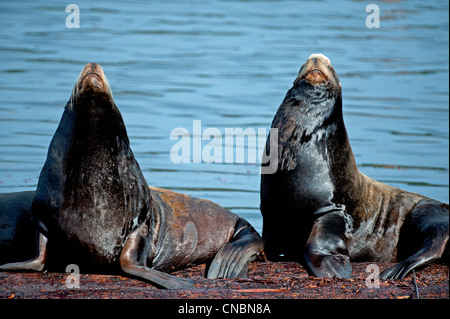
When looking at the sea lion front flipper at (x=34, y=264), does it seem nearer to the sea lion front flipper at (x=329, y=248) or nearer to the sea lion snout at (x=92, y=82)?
the sea lion snout at (x=92, y=82)

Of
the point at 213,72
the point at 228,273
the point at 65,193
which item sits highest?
the point at 213,72

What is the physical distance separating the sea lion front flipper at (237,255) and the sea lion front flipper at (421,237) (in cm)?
114

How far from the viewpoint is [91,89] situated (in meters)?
7.16

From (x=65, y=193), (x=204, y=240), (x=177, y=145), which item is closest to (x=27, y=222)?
(x=65, y=193)

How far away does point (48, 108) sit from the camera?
51.9 ft

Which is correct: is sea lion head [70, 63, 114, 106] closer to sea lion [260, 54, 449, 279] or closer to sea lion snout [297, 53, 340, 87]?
sea lion [260, 54, 449, 279]

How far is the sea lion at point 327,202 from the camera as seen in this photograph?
26.7 ft

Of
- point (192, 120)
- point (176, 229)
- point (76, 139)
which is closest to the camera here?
point (76, 139)

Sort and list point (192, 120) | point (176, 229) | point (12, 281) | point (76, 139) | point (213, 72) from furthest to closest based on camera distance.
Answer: point (213, 72) → point (192, 120) → point (176, 229) → point (76, 139) → point (12, 281)

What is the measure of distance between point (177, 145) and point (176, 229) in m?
6.36

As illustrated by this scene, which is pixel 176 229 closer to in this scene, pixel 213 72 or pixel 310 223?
pixel 310 223

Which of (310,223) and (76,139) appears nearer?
(76,139)

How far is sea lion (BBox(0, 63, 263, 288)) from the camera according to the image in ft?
23.2
